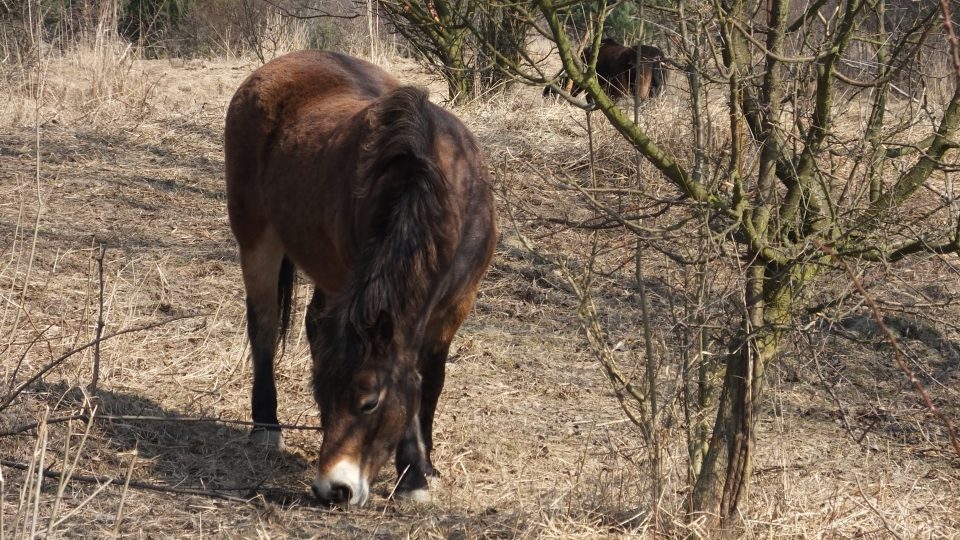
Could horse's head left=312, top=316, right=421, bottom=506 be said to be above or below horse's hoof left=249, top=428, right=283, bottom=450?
above

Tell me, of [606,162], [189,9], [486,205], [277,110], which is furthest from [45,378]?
[189,9]

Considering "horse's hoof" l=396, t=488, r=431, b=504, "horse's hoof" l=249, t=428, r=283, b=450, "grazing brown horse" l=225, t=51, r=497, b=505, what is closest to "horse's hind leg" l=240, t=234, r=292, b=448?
"grazing brown horse" l=225, t=51, r=497, b=505

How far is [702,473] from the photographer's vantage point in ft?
11.1

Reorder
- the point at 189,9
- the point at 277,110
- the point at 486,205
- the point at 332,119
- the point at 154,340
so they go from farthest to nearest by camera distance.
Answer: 1. the point at 189,9
2. the point at 154,340
3. the point at 277,110
4. the point at 332,119
5. the point at 486,205

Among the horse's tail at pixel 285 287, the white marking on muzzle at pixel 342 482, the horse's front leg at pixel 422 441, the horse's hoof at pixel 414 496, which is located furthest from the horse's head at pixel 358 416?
the horse's tail at pixel 285 287

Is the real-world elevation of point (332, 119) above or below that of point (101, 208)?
above

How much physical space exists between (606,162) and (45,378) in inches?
180

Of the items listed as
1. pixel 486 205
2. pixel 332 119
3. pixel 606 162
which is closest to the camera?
pixel 486 205

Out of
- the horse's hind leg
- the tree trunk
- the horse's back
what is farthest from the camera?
the horse's hind leg

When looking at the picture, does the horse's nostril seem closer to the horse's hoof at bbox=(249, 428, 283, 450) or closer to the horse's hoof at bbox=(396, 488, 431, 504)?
the horse's hoof at bbox=(396, 488, 431, 504)

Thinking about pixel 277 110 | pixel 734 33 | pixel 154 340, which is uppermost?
pixel 734 33

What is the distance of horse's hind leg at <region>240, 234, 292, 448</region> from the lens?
4.74 metres

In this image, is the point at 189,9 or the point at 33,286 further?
the point at 189,9

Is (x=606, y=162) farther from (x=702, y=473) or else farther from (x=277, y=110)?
(x=702, y=473)
